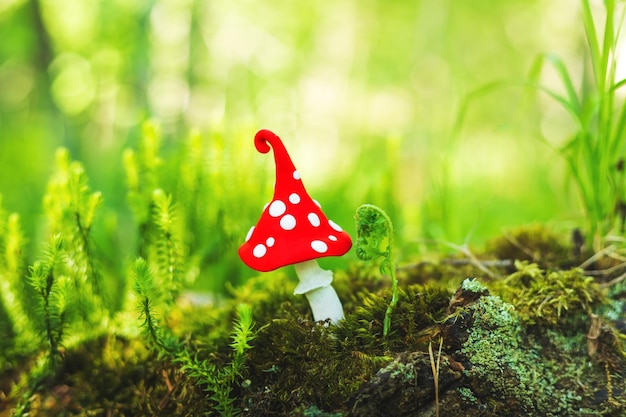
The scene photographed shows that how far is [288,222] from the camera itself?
137 centimetres

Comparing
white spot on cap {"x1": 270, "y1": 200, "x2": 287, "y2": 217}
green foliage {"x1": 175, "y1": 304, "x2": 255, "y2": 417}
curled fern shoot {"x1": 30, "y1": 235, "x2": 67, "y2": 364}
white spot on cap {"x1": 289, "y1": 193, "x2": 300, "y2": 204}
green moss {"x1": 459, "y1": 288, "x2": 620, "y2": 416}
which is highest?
white spot on cap {"x1": 289, "y1": 193, "x2": 300, "y2": 204}

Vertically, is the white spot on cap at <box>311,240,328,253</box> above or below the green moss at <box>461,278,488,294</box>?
above

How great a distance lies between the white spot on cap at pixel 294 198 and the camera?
1.40 metres

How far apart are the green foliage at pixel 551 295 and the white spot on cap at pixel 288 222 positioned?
0.80 meters

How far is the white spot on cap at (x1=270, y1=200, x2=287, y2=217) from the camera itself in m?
1.40

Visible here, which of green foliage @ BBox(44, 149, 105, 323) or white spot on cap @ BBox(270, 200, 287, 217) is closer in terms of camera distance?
white spot on cap @ BBox(270, 200, 287, 217)

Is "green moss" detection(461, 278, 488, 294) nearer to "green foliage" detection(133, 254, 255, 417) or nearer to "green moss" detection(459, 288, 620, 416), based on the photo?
"green moss" detection(459, 288, 620, 416)

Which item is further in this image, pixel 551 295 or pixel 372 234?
pixel 551 295

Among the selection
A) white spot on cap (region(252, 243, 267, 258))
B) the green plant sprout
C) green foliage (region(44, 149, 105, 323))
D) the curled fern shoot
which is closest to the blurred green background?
green foliage (region(44, 149, 105, 323))

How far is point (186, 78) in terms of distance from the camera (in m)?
7.32

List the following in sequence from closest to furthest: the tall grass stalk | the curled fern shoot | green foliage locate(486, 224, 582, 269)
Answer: the curled fern shoot < the tall grass stalk < green foliage locate(486, 224, 582, 269)

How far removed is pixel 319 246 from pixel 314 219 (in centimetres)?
10

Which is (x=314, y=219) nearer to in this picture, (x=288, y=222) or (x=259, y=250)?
(x=288, y=222)

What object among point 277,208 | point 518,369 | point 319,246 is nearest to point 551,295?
point 518,369
